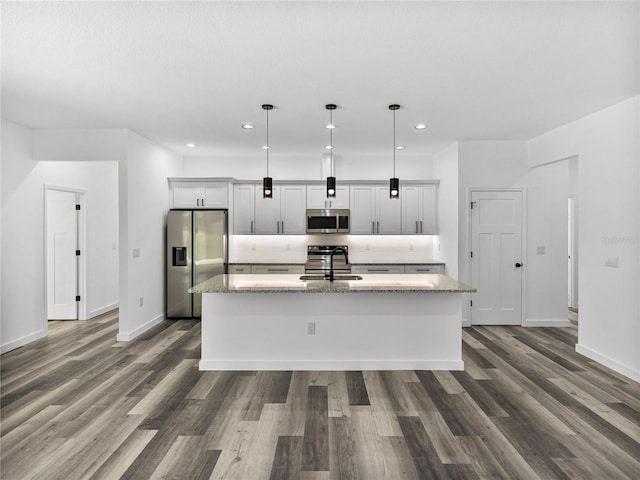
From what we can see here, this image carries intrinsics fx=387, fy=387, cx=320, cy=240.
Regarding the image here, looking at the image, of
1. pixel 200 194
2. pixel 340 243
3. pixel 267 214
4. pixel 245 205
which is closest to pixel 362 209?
pixel 340 243

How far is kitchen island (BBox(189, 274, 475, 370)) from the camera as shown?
3.86m

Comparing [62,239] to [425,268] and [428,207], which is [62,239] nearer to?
[425,268]

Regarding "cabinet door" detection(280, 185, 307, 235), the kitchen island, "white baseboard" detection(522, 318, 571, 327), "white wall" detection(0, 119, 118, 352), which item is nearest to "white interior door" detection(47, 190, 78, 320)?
"white wall" detection(0, 119, 118, 352)

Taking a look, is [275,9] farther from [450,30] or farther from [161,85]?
[161,85]

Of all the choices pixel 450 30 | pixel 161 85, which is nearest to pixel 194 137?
pixel 161 85

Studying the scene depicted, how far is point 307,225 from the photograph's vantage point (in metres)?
6.57

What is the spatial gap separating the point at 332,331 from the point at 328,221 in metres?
2.97

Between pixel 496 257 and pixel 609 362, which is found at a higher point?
pixel 496 257

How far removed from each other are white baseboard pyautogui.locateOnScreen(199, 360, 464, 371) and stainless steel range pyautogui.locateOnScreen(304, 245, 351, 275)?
271 cm

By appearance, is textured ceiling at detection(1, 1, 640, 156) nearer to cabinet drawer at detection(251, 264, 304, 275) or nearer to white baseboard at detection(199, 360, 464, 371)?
cabinet drawer at detection(251, 264, 304, 275)

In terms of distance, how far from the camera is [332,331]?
387cm

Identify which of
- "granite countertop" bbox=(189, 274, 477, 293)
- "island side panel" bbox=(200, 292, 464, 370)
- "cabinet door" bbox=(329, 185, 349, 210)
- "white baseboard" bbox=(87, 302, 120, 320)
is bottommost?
"white baseboard" bbox=(87, 302, 120, 320)

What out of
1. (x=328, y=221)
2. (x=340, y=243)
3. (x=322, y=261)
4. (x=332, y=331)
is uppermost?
(x=328, y=221)

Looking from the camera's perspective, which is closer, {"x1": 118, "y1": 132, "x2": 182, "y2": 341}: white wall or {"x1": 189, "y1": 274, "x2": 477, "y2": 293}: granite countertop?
{"x1": 189, "y1": 274, "x2": 477, "y2": 293}: granite countertop
